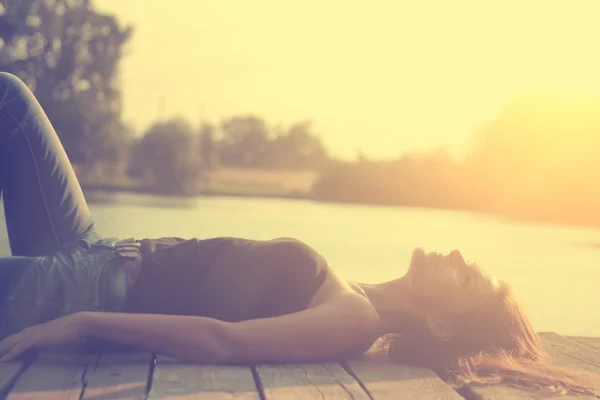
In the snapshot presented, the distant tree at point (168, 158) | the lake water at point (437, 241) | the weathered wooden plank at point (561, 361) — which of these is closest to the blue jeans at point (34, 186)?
the weathered wooden plank at point (561, 361)

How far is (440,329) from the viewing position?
2.87 meters

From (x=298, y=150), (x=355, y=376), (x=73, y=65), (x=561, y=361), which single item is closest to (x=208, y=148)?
(x=298, y=150)

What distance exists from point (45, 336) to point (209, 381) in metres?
0.57

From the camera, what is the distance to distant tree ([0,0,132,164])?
25.1 metres

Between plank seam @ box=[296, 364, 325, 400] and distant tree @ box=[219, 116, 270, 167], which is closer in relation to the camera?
plank seam @ box=[296, 364, 325, 400]

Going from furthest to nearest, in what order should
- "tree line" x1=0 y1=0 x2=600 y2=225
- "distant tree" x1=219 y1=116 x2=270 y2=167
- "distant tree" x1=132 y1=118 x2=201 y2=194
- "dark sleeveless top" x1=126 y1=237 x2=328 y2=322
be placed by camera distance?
1. "distant tree" x1=219 y1=116 x2=270 y2=167
2. "distant tree" x1=132 y1=118 x2=201 y2=194
3. "tree line" x1=0 y1=0 x2=600 y2=225
4. "dark sleeveless top" x1=126 y1=237 x2=328 y2=322

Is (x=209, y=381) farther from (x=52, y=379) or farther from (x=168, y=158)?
(x=168, y=158)

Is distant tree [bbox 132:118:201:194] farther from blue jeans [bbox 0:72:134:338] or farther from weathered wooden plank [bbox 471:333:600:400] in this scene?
weathered wooden plank [bbox 471:333:600:400]

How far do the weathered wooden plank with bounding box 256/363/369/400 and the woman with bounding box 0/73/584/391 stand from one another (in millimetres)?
47

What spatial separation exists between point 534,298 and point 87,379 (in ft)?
20.0

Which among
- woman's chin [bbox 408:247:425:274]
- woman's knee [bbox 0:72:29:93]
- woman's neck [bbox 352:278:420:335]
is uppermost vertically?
woman's knee [bbox 0:72:29:93]

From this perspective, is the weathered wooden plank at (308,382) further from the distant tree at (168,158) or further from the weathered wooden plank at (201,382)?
the distant tree at (168,158)

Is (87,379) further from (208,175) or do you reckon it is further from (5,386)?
(208,175)

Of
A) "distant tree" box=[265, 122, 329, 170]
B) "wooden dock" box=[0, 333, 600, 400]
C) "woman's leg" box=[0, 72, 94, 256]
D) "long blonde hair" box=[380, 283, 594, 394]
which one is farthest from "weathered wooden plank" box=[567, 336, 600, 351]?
"distant tree" box=[265, 122, 329, 170]
